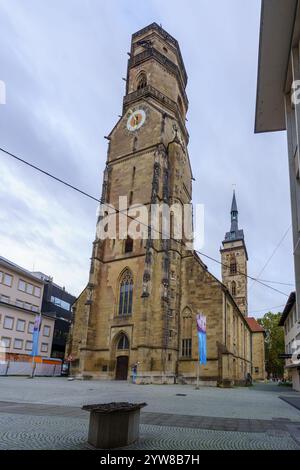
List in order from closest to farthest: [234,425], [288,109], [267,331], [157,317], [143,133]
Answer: [234,425], [288,109], [157,317], [143,133], [267,331]

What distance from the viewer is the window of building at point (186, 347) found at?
32.2m

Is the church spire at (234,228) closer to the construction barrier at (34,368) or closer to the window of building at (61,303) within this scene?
the window of building at (61,303)

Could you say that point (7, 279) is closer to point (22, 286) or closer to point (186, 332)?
point (22, 286)

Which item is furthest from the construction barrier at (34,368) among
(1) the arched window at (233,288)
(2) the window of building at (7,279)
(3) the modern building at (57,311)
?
(1) the arched window at (233,288)

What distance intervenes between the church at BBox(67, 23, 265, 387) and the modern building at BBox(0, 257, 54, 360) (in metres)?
8.18

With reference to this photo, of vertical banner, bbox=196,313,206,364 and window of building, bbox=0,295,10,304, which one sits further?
window of building, bbox=0,295,10,304

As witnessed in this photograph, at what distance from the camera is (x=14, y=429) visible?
279 inches

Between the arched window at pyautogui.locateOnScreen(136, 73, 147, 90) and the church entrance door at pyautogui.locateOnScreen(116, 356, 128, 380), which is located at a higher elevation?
the arched window at pyautogui.locateOnScreen(136, 73, 147, 90)

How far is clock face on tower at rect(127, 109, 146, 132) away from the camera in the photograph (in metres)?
41.1

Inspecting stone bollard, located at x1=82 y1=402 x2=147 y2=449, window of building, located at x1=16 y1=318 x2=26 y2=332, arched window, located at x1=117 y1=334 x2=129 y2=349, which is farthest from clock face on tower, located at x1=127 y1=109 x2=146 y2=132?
stone bollard, located at x1=82 y1=402 x2=147 y2=449

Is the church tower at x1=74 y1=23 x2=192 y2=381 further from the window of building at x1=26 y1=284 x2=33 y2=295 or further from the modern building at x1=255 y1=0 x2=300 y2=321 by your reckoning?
the modern building at x1=255 y1=0 x2=300 y2=321

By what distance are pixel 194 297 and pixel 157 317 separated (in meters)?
4.10
